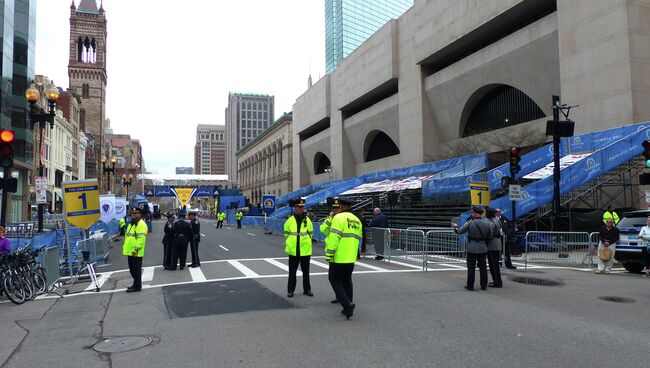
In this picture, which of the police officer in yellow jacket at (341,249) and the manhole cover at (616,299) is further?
the manhole cover at (616,299)

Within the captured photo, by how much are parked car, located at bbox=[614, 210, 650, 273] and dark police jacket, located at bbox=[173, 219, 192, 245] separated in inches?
475

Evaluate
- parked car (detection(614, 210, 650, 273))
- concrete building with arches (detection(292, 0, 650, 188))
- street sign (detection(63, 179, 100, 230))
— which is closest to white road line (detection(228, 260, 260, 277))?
street sign (detection(63, 179, 100, 230))

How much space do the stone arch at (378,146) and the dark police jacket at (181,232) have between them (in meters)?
35.0

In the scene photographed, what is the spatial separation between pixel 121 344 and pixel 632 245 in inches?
494

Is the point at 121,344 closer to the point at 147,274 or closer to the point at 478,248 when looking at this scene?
the point at 478,248

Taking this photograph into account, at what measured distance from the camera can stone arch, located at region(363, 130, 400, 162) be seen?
4831cm

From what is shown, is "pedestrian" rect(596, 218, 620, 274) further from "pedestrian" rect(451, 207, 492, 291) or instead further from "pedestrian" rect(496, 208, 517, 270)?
"pedestrian" rect(451, 207, 492, 291)

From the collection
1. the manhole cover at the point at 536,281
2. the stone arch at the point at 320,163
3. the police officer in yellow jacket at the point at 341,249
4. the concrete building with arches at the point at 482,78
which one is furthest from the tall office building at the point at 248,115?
the police officer in yellow jacket at the point at 341,249

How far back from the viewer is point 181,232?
45.0 ft

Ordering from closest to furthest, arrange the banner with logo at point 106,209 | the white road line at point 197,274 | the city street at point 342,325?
the city street at point 342,325, the white road line at point 197,274, the banner with logo at point 106,209

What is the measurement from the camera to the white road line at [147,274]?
472 inches

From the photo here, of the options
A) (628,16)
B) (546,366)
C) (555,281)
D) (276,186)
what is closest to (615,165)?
(628,16)

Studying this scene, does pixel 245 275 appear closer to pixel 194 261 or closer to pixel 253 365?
pixel 194 261

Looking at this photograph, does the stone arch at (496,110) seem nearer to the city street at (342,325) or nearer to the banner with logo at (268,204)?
the banner with logo at (268,204)
